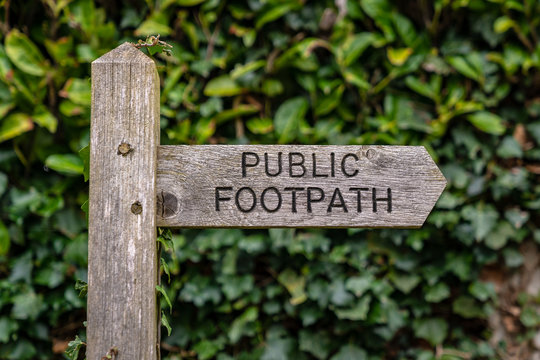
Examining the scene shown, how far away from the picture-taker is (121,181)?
0.74m

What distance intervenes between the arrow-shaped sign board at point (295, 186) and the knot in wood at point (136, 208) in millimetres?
36

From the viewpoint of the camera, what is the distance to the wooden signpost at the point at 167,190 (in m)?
0.73

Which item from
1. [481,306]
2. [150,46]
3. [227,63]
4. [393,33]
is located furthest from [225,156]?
[481,306]

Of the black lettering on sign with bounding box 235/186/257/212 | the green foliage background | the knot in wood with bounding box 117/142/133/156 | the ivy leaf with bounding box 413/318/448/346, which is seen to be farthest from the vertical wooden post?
the ivy leaf with bounding box 413/318/448/346

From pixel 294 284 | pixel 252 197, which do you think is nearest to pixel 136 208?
pixel 252 197

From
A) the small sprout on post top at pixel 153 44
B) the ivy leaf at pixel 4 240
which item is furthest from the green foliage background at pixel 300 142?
the small sprout on post top at pixel 153 44

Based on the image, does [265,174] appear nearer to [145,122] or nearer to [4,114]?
[145,122]

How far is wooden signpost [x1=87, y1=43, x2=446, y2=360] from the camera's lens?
73 centimetres

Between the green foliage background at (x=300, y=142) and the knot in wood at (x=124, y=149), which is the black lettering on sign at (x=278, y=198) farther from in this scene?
the green foliage background at (x=300, y=142)

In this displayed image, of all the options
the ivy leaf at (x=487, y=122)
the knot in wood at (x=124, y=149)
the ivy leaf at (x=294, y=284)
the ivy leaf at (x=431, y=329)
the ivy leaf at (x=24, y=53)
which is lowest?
the ivy leaf at (x=431, y=329)

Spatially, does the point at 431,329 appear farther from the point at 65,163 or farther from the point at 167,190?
the point at 65,163

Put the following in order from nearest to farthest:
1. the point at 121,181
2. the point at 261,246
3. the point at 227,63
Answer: the point at 121,181, the point at 261,246, the point at 227,63

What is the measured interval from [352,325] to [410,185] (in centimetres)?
94

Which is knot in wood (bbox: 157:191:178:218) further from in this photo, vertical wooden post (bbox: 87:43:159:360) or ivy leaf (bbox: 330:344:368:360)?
ivy leaf (bbox: 330:344:368:360)
